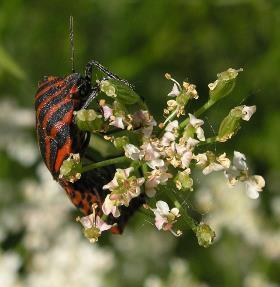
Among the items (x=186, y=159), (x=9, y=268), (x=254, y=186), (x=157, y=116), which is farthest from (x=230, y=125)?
(x=157, y=116)

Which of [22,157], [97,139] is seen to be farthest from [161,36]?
[97,139]

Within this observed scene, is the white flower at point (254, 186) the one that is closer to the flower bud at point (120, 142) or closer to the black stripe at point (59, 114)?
the flower bud at point (120, 142)

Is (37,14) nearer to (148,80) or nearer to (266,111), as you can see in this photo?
(148,80)

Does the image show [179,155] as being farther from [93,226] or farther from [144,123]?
[93,226]

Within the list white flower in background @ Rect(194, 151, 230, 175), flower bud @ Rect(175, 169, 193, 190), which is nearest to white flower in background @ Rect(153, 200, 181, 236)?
flower bud @ Rect(175, 169, 193, 190)

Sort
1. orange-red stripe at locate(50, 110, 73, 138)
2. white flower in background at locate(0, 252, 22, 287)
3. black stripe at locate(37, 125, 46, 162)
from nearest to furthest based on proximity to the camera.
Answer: orange-red stripe at locate(50, 110, 73, 138) < black stripe at locate(37, 125, 46, 162) < white flower in background at locate(0, 252, 22, 287)

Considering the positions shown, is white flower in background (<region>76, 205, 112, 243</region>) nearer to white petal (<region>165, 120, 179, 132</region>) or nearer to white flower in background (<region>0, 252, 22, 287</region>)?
white petal (<region>165, 120, 179, 132</region>)
